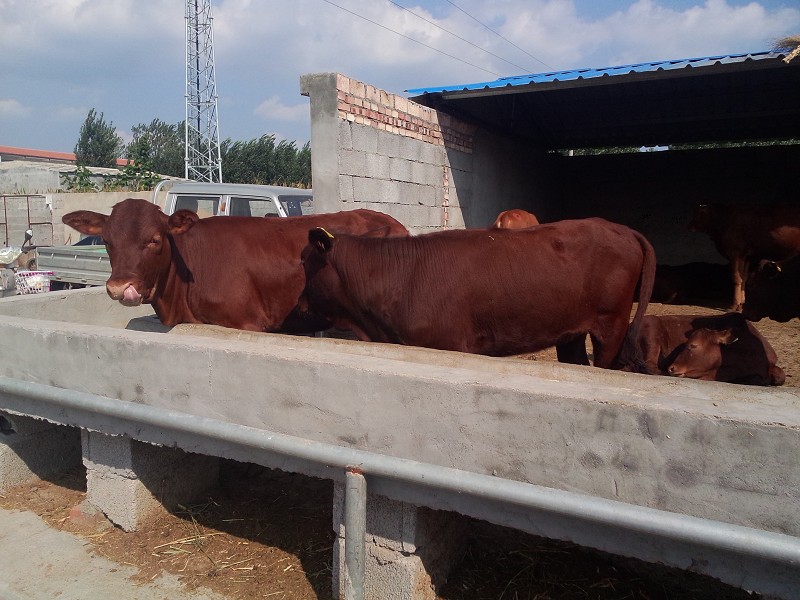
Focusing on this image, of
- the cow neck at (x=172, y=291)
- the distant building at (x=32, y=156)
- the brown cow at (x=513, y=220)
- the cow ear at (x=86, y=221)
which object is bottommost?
the cow neck at (x=172, y=291)

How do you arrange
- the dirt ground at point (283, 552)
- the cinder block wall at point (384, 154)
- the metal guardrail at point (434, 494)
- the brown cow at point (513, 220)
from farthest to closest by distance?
the brown cow at point (513, 220) → the cinder block wall at point (384, 154) → the dirt ground at point (283, 552) → the metal guardrail at point (434, 494)

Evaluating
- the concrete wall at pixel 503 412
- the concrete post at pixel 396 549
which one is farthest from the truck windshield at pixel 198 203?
the concrete post at pixel 396 549

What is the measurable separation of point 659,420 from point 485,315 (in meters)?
2.13

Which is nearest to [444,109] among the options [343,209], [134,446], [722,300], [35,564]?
[343,209]

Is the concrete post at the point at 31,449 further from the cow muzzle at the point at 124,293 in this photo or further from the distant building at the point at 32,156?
the distant building at the point at 32,156

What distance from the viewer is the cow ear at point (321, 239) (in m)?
4.52

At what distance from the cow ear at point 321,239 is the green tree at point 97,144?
153 ft

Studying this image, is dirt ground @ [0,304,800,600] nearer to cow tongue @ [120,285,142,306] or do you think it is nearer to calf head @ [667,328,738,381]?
cow tongue @ [120,285,142,306]

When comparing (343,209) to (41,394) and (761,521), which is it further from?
(761,521)

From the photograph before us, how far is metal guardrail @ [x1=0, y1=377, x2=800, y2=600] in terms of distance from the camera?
183cm

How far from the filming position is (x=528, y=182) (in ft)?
39.2

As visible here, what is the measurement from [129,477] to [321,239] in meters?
1.96

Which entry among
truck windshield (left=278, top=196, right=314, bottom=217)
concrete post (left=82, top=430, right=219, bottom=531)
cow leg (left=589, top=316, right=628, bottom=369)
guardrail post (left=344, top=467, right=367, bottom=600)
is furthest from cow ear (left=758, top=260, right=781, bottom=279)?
truck windshield (left=278, top=196, right=314, bottom=217)

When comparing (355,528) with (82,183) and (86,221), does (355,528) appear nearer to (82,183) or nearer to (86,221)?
(86,221)
